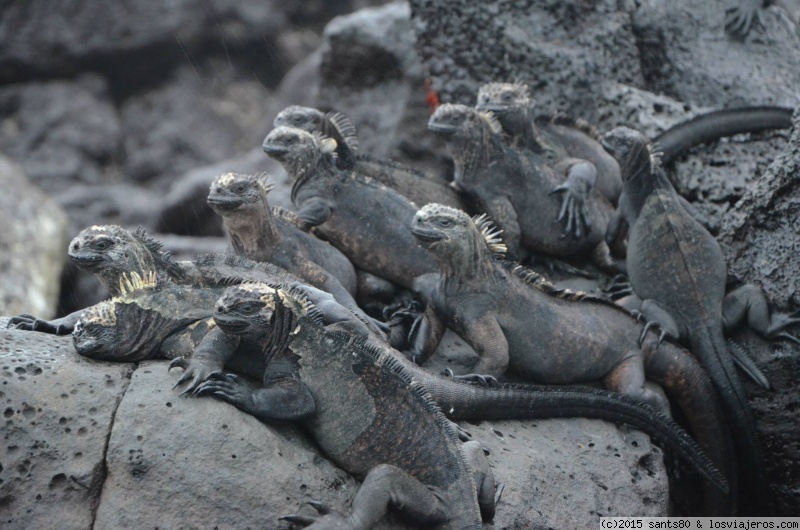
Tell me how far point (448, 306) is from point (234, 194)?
1112 mm

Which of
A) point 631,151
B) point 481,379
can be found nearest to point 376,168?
point 631,151

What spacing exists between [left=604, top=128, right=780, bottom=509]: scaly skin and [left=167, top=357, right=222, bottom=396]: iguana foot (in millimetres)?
2375

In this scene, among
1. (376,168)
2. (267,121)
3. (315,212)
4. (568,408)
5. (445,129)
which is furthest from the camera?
(267,121)

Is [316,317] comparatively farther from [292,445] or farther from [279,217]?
[279,217]

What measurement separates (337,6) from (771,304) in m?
10.1

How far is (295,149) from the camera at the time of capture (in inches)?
203

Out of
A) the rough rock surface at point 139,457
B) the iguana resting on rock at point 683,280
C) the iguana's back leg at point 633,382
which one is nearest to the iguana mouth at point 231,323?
the rough rock surface at point 139,457

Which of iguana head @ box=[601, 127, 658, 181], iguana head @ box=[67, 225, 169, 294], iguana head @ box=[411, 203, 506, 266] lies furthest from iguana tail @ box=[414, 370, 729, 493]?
iguana head @ box=[601, 127, 658, 181]

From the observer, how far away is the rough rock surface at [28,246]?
876 cm

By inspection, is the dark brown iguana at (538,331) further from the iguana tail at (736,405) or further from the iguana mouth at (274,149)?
the iguana mouth at (274,149)

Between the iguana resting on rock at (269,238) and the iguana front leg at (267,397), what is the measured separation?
0.96 metres

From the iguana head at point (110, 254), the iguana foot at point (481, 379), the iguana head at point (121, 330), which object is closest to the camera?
the iguana head at point (121, 330)

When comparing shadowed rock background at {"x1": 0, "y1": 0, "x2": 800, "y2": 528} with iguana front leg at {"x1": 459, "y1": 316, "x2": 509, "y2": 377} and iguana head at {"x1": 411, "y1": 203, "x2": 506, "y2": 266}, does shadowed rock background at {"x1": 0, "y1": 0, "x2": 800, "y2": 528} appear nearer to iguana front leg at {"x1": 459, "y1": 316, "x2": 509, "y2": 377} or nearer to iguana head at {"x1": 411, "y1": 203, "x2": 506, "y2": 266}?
iguana front leg at {"x1": 459, "y1": 316, "x2": 509, "y2": 377}

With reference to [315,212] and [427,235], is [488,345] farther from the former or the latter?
[315,212]
